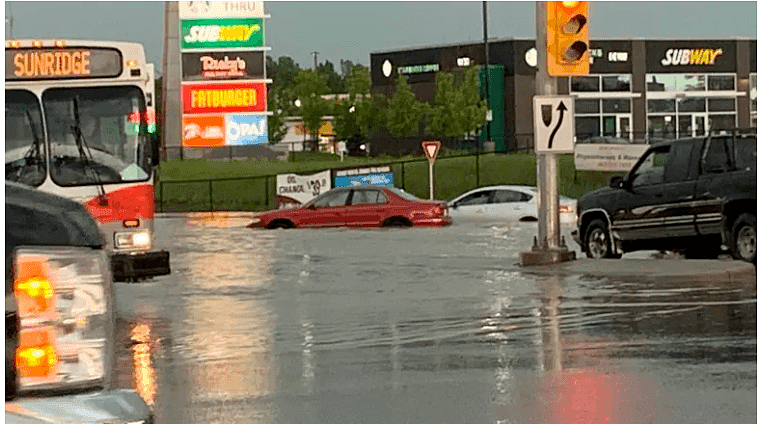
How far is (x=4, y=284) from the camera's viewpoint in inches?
131

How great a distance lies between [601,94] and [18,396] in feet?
274

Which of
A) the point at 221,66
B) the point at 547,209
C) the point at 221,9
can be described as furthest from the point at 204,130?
the point at 547,209

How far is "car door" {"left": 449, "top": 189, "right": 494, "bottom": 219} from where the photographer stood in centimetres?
4081

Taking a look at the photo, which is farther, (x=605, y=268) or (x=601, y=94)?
(x=601, y=94)

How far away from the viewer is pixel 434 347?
12453 mm

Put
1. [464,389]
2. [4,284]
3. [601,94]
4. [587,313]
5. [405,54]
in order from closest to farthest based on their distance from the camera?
[4,284] → [464,389] → [587,313] → [601,94] → [405,54]

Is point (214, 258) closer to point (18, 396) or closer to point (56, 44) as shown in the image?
point (56, 44)

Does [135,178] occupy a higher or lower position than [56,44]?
lower

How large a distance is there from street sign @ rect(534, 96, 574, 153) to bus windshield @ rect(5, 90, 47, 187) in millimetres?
6960

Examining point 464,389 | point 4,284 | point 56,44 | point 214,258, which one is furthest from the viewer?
point 214,258

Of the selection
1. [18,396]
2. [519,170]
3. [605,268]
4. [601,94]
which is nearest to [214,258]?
[605,268]

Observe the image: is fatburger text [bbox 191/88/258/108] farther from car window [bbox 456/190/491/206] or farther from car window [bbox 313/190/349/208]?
car window [bbox 313/190/349/208]

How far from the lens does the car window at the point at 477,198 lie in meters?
41.0

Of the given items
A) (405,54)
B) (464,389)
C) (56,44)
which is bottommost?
(464,389)
